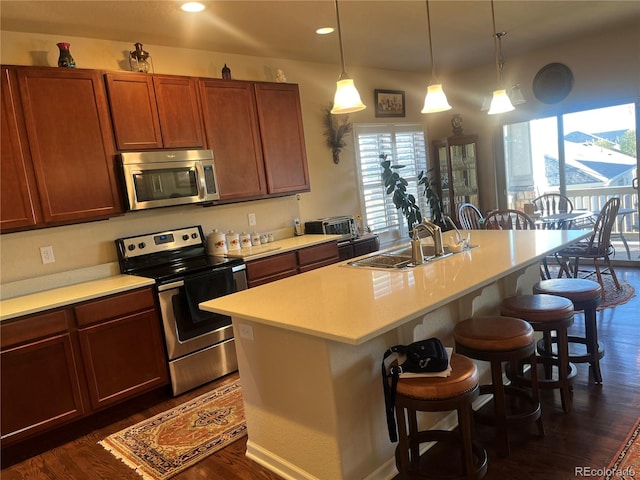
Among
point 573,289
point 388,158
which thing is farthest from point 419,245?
point 388,158

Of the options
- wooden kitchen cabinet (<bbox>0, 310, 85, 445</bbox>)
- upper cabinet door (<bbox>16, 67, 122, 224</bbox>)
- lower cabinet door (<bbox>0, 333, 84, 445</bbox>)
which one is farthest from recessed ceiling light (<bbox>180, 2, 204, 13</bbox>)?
lower cabinet door (<bbox>0, 333, 84, 445</bbox>)

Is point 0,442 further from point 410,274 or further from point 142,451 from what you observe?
point 410,274

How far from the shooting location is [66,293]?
2.99 m

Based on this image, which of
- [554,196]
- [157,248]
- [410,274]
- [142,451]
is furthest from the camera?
[554,196]

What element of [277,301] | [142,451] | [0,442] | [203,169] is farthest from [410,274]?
[0,442]

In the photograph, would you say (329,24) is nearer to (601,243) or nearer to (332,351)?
(332,351)

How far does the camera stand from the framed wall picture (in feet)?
18.7

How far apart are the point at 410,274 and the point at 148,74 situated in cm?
247

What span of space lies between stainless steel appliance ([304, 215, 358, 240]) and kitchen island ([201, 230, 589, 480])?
2.10m

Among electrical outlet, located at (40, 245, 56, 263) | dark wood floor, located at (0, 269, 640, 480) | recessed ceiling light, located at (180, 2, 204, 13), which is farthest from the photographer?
electrical outlet, located at (40, 245, 56, 263)

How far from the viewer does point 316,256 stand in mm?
4219

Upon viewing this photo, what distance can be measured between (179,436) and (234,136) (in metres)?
2.40

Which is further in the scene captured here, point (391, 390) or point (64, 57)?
point (64, 57)

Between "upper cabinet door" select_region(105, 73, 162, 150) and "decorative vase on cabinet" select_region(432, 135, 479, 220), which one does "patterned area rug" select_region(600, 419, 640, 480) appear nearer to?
"upper cabinet door" select_region(105, 73, 162, 150)
